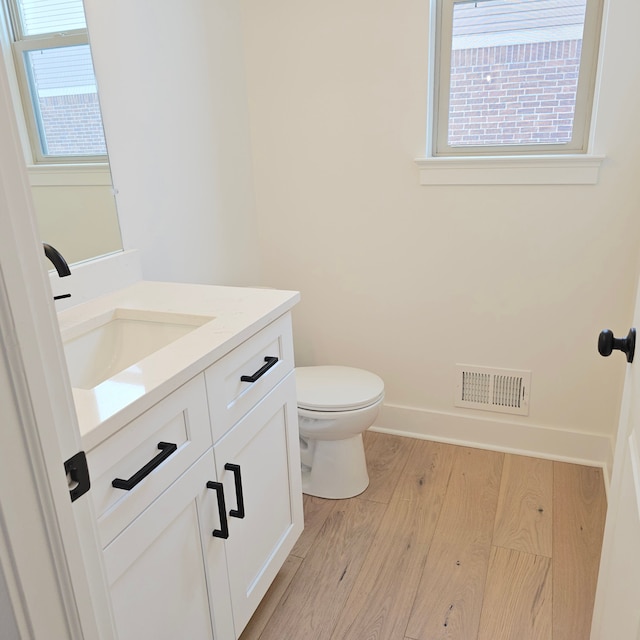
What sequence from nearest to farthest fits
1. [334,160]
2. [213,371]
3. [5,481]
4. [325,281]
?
[5,481] → [213,371] → [334,160] → [325,281]

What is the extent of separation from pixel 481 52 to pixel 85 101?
144 cm

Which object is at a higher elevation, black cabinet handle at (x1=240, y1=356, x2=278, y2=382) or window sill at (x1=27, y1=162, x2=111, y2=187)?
window sill at (x1=27, y1=162, x2=111, y2=187)

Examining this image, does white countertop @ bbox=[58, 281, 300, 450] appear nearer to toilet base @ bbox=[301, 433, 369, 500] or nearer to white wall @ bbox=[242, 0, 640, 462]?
toilet base @ bbox=[301, 433, 369, 500]

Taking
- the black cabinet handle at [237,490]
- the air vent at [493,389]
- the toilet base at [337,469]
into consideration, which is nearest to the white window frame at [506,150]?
the air vent at [493,389]

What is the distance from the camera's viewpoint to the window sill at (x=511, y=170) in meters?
2.04

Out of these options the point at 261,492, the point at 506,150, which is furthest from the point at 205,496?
the point at 506,150

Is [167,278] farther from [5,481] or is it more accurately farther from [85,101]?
[5,481]

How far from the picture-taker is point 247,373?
1.40 meters

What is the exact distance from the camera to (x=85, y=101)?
1.58 metres

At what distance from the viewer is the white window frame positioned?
2023 mm

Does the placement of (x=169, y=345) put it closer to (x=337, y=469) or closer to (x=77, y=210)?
(x=77, y=210)

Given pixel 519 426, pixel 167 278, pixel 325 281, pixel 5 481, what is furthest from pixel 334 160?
pixel 5 481

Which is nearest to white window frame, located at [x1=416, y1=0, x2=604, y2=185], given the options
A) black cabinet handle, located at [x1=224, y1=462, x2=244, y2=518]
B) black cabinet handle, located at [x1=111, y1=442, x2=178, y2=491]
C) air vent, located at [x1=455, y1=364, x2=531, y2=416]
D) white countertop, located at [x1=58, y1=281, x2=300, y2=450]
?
air vent, located at [x1=455, y1=364, x2=531, y2=416]

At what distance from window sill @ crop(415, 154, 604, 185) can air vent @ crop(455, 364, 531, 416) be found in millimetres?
780
